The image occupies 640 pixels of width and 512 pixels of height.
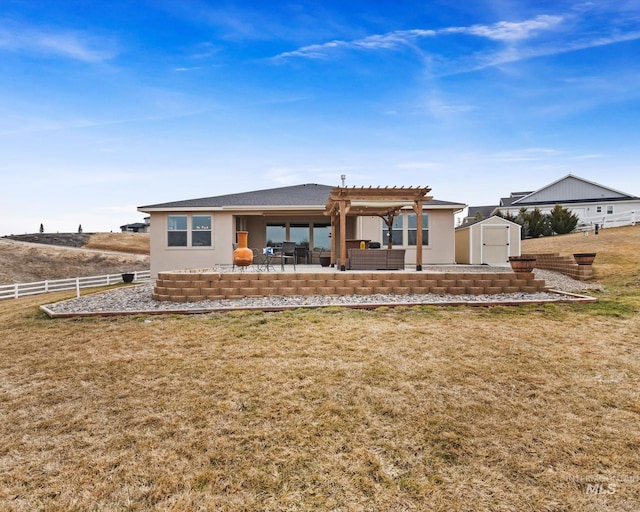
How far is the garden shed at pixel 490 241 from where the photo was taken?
17.4m

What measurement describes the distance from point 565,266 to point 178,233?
616 inches

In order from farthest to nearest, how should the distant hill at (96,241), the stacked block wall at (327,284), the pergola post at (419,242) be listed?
the distant hill at (96,241)
the pergola post at (419,242)
the stacked block wall at (327,284)

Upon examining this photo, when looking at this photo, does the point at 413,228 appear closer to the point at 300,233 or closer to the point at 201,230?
the point at 300,233

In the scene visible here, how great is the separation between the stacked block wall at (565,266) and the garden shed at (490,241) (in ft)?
6.19

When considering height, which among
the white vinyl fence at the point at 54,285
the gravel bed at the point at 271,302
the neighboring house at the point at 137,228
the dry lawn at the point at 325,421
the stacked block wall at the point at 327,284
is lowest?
Answer: the white vinyl fence at the point at 54,285

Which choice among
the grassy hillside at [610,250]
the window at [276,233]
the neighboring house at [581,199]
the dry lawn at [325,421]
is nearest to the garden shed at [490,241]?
the grassy hillside at [610,250]

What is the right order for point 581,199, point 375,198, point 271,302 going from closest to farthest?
point 271,302 → point 375,198 → point 581,199

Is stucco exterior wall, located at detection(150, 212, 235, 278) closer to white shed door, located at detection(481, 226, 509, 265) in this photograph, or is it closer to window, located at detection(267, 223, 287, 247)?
window, located at detection(267, 223, 287, 247)

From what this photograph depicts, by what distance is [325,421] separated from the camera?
319cm

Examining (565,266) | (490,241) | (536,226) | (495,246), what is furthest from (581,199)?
(565,266)

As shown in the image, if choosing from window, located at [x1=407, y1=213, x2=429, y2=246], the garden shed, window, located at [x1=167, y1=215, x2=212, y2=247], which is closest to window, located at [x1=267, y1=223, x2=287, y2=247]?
window, located at [x1=167, y1=215, x2=212, y2=247]

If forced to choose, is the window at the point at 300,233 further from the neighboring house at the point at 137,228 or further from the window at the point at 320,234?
the neighboring house at the point at 137,228

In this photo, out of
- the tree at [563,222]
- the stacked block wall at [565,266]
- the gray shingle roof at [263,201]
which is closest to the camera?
the stacked block wall at [565,266]

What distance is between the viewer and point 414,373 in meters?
4.19
